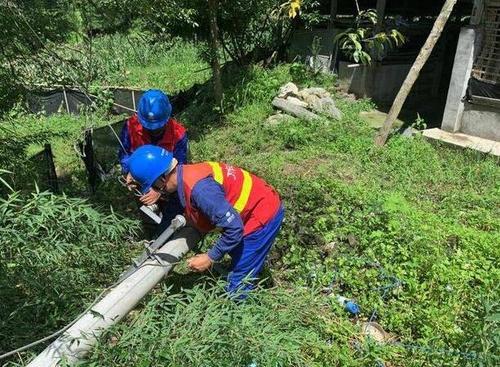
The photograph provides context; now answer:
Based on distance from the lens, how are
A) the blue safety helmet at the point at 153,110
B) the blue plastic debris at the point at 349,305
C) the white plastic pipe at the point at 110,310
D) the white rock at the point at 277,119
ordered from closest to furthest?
the white plastic pipe at the point at 110,310 < the blue plastic debris at the point at 349,305 < the blue safety helmet at the point at 153,110 < the white rock at the point at 277,119

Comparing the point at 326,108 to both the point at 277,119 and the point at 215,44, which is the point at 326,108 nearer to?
the point at 277,119

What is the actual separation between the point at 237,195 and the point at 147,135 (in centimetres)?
123

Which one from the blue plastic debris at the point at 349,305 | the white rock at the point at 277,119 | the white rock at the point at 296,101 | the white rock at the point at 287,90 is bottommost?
the blue plastic debris at the point at 349,305

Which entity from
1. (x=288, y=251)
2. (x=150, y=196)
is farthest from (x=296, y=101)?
(x=150, y=196)

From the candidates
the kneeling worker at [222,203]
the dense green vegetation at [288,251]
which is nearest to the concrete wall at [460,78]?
the dense green vegetation at [288,251]

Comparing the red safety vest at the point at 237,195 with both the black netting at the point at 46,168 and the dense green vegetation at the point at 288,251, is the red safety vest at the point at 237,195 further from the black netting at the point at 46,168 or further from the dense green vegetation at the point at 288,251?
the black netting at the point at 46,168

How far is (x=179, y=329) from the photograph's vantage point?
2137 millimetres

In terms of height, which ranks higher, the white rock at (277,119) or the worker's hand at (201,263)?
the worker's hand at (201,263)

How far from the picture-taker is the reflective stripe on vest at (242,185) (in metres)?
2.76

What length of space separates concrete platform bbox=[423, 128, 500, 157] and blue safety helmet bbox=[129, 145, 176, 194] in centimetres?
Answer: 527

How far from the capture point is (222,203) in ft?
8.44

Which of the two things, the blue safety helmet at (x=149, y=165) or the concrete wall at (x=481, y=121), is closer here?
the blue safety helmet at (x=149, y=165)

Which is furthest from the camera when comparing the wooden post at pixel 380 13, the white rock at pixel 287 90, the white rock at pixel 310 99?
the wooden post at pixel 380 13

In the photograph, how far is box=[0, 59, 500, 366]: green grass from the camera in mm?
2156
